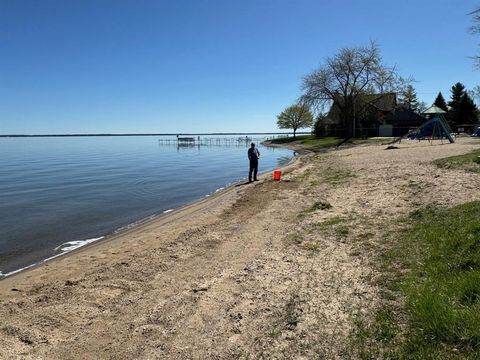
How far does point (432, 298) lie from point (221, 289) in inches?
121

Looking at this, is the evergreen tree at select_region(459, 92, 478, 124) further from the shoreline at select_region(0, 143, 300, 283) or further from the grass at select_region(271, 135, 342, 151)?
the shoreline at select_region(0, 143, 300, 283)

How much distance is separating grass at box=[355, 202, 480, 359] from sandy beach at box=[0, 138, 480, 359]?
34cm

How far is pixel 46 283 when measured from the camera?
298 inches

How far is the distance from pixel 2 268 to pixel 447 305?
1000 cm

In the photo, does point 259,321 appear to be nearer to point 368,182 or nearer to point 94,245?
point 94,245

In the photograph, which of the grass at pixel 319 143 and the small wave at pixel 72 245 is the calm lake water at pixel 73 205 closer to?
the small wave at pixel 72 245

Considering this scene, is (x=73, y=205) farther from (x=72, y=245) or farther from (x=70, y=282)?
(x=70, y=282)

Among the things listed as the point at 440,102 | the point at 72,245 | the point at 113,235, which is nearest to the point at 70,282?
the point at 72,245

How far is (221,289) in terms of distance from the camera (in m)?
6.32

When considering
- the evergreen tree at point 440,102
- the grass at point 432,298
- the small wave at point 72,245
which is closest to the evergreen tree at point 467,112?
the evergreen tree at point 440,102

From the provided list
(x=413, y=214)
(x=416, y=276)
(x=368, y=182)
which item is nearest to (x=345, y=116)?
(x=368, y=182)

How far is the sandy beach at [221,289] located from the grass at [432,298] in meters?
0.34

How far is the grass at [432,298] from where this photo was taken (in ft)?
12.8

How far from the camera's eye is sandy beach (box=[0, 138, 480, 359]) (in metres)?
4.71
